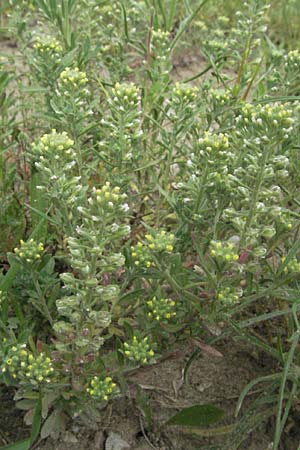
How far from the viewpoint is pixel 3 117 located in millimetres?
2604

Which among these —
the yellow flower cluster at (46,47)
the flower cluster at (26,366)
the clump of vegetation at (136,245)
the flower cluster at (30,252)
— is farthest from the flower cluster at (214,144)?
the flower cluster at (26,366)

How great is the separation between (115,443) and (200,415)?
33 cm

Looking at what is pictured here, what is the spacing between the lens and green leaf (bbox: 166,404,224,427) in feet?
7.19

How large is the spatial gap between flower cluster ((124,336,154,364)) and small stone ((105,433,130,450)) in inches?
17.8

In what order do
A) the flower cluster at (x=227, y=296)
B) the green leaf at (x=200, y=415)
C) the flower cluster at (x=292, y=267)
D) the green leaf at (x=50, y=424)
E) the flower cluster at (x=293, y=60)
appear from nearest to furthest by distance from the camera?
the flower cluster at (x=227, y=296), the flower cluster at (x=292, y=267), the green leaf at (x=50, y=424), the green leaf at (x=200, y=415), the flower cluster at (x=293, y=60)

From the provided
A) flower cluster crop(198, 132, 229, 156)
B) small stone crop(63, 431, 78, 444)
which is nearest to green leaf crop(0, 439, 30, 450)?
small stone crop(63, 431, 78, 444)

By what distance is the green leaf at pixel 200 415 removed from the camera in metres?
2.19

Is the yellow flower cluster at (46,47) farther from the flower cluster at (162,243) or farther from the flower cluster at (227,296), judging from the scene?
the flower cluster at (227,296)

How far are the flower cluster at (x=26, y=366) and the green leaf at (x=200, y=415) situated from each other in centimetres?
57

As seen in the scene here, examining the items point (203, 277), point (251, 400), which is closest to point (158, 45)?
point (203, 277)

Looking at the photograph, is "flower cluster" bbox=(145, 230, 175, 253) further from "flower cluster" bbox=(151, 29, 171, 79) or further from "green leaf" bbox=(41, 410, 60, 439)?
"flower cluster" bbox=(151, 29, 171, 79)

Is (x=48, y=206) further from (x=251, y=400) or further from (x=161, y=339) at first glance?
(x=251, y=400)

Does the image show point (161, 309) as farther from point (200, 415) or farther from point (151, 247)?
point (200, 415)

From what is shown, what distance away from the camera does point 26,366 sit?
74.5 inches
